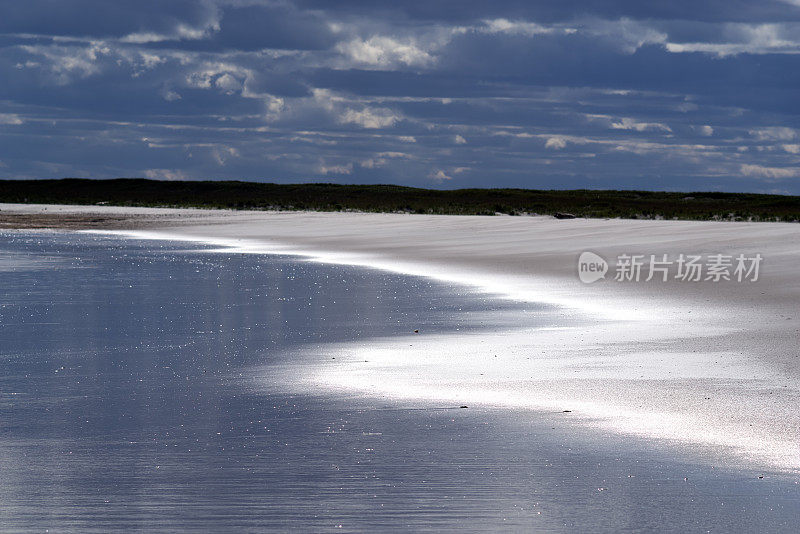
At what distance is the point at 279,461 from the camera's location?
642 cm

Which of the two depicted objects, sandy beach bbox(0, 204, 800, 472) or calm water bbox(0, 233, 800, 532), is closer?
calm water bbox(0, 233, 800, 532)

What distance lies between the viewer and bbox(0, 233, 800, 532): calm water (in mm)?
5359

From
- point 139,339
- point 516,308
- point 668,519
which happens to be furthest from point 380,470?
point 516,308

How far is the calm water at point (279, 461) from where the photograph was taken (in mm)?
5359

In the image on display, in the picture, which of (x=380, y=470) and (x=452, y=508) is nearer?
(x=452, y=508)

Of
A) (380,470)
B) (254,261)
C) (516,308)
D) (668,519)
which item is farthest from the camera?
(254,261)

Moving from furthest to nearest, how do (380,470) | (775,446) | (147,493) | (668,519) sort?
(775,446) < (380,470) < (147,493) < (668,519)

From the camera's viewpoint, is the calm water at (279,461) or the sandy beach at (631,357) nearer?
the calm water at (279,461)

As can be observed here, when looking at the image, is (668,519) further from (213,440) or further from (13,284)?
(13,284)

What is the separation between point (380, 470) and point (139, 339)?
6474 mm

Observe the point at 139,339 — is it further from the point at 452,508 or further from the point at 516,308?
the point at 452,508

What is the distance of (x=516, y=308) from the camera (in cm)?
1527

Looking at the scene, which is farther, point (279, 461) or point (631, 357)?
point (631, 357)

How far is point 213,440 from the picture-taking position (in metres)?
6.98
